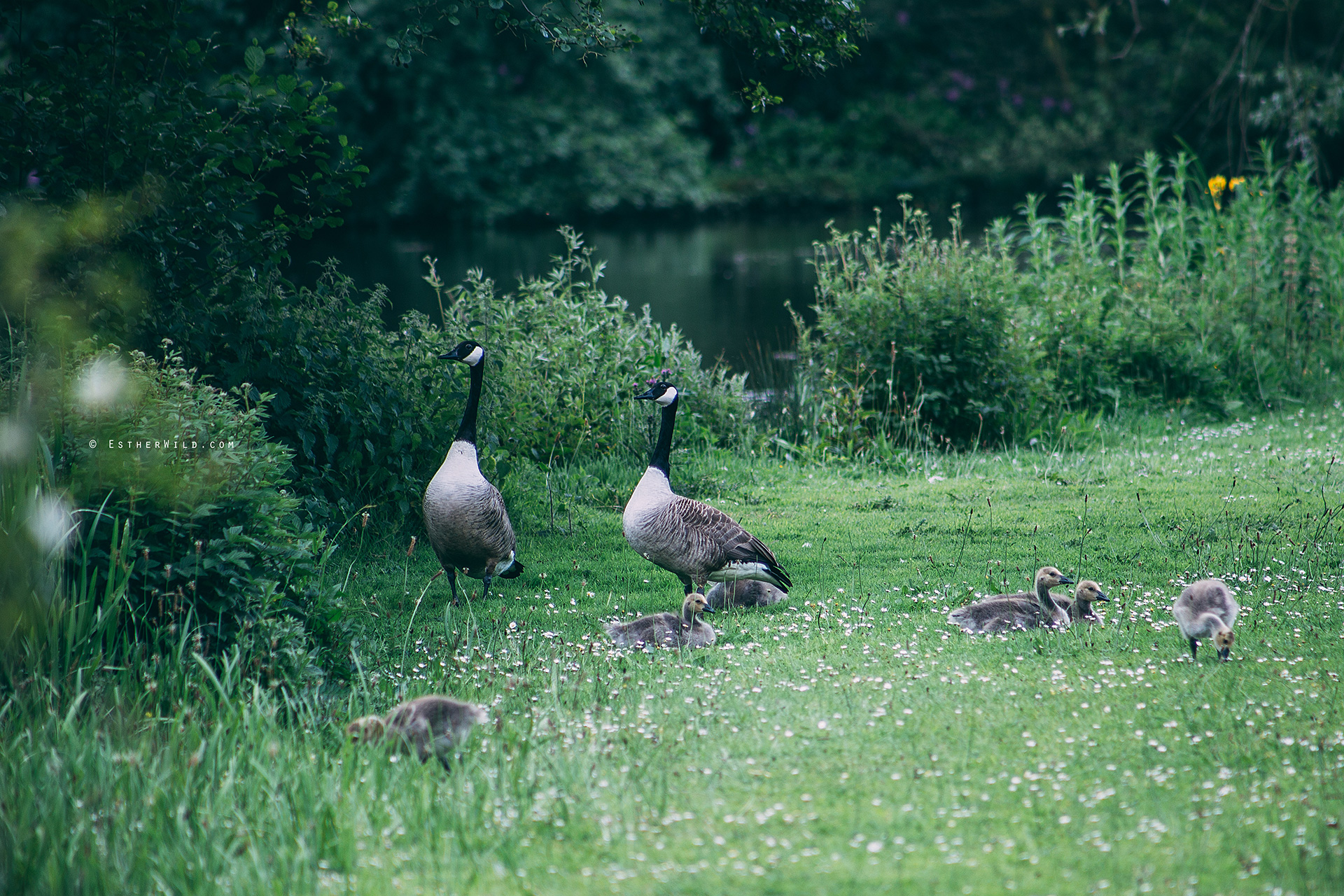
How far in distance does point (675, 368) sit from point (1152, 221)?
22.9ft

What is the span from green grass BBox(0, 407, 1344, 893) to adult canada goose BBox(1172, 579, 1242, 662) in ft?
0.44

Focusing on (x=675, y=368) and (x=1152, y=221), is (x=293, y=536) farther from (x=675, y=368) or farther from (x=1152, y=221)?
(x=1152, y=221)

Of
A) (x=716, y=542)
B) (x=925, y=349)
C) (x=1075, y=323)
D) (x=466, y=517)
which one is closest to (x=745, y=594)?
(x=716, y=542)

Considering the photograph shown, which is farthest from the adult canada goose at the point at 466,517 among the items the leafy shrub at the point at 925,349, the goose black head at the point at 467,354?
the leafy shrub at the point at 925,349

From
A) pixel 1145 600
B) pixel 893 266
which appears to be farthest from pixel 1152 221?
pixel 1145 600

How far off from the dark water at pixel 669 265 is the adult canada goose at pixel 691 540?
8764 millimetres

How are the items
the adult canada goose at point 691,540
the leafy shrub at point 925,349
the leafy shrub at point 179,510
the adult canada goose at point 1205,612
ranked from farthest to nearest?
1. the leafy shrub at point 925,349
2. the adult canada goose at point 691,540
3. the adult canada goose at point 1205,612
4. the leafy shrub at point 179,510

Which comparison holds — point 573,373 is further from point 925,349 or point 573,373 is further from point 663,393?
point 925,349

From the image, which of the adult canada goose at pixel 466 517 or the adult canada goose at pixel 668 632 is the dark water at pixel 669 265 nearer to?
the adult canada goose at pixel 466 517

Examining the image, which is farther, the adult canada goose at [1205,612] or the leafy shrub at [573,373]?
the leafy shrub at [573,373]

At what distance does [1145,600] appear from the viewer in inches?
263

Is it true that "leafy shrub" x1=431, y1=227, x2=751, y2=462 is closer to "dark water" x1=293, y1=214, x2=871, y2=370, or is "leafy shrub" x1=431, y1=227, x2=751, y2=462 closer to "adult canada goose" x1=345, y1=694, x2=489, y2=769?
"dark water" x1=293, y1=214, x2=871, y2=370

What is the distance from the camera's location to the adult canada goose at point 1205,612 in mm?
5605

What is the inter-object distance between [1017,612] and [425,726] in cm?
339
